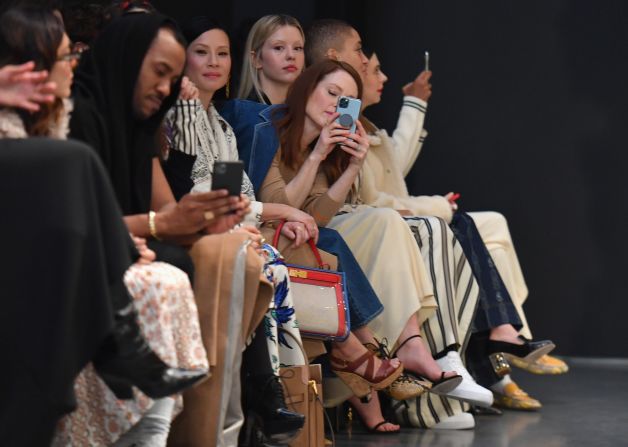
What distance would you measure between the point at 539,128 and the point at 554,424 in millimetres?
2183

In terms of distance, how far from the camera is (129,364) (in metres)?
2.23

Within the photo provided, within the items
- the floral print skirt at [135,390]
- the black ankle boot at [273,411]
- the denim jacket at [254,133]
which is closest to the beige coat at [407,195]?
the denim jacket at [254,133]

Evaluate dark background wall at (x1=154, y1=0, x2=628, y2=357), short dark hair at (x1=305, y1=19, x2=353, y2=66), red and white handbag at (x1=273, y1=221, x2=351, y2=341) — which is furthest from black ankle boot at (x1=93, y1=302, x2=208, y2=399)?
dark background wall at (x1=154, y1=0, x2=628, y2=357)

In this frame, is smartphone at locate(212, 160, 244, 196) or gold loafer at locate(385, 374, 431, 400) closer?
smartphone at locate(212, 160, 244, 196)

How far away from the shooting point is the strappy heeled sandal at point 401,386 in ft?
12.8

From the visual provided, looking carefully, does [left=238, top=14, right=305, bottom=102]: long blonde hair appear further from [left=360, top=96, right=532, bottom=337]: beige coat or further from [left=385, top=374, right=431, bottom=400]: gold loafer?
[left=385, top=374, right=431, bottom=400]: gold loafer

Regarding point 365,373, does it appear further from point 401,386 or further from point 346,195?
point 346,195

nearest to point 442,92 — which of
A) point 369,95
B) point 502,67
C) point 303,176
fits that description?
point 502,67

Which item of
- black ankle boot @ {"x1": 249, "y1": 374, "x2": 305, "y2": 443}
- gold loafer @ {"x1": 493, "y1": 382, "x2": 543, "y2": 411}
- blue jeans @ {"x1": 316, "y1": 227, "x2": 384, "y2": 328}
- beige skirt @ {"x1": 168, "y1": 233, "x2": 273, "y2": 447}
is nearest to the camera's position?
beige skirt @ {"x1": 168, "y1": 233, "x2": 273, "y2": 447}

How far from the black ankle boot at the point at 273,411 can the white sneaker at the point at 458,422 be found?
111 centimetres

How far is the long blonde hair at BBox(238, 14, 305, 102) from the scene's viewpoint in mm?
4355

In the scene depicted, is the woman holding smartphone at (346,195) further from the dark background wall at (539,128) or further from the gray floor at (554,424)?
the dark background wall at (539,128)

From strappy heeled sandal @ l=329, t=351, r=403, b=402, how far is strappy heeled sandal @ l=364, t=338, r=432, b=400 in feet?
0.33

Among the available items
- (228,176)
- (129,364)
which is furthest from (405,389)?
(129,364)
